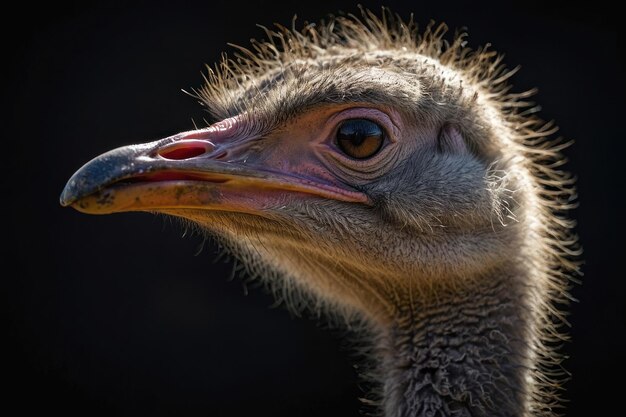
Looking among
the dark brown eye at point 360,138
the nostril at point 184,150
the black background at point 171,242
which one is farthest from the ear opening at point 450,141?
the black background at point 171,242

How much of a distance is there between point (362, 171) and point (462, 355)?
0.77 m

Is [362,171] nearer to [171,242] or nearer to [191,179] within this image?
[191,179]

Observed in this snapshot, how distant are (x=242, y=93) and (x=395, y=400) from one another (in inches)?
53.1

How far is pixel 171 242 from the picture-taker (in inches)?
242

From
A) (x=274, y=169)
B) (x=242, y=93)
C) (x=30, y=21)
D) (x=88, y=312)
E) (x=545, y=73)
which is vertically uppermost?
(x=545, y=73)

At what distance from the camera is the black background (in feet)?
19.6

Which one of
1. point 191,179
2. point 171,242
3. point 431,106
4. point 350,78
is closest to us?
point 191,179

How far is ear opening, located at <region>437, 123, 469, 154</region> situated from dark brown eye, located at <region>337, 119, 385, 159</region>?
Answer: 10.1 inches

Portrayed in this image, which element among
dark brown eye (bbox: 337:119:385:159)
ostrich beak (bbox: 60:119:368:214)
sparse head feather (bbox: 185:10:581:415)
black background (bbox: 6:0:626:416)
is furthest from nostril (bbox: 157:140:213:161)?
black background (bbox: 6:0:626:416)

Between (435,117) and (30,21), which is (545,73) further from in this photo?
(30,21)

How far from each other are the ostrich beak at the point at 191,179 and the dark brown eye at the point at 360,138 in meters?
0.13

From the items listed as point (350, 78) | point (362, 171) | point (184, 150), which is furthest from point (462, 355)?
point (184, 150)

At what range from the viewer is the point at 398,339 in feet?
10.6

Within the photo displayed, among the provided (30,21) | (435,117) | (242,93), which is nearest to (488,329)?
(435,117)
